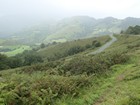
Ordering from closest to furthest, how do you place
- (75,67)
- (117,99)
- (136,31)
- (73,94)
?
(117,99), (73,94), (75,67), (136,31)

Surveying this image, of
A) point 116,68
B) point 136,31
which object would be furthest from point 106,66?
point 136,31

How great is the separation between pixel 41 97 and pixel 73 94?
77.7 inches

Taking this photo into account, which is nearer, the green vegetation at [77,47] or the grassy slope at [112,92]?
the grassy slope at [112,92]

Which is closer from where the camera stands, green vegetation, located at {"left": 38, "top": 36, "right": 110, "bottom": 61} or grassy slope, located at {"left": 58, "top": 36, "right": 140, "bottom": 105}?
grassy slope, located at {"left": 58, "top": 36, "right": 140, "bottom": 105}

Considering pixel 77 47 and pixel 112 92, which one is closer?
pixel 112 92

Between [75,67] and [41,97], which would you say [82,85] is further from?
[75,67]

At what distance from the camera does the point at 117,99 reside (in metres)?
11.7

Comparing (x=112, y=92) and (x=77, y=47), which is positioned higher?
(x=112, y=92)

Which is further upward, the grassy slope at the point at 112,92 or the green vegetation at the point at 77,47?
the grassy slope at the point at 112,92

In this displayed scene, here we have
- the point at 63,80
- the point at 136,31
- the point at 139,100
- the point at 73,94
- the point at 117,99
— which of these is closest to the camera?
the point at 139,100

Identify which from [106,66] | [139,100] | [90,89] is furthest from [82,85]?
[106,66]

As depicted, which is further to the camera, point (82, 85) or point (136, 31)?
point (136, 31)

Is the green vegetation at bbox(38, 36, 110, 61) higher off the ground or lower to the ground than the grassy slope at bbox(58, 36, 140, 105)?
lower

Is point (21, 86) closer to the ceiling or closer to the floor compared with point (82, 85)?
closer to the ceiling
